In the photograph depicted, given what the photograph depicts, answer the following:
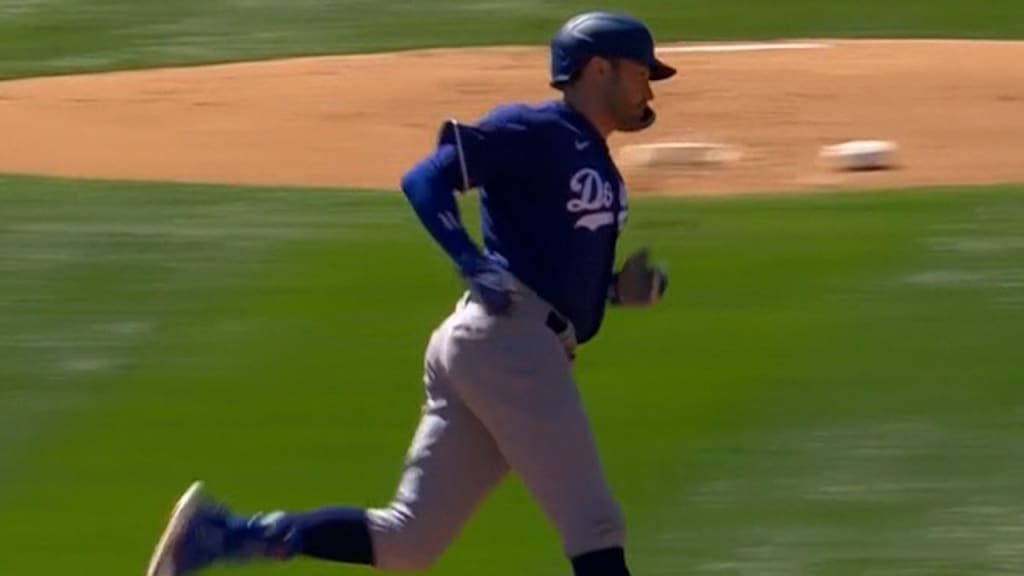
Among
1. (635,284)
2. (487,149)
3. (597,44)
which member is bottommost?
(635,284)

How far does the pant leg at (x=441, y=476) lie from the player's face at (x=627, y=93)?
0.65 m

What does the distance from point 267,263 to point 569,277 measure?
480 centimetres

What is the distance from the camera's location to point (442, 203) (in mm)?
6055

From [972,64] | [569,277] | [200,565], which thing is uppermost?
[972,64]

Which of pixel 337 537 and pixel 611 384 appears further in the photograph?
pixel 611 384

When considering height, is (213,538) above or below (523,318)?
below

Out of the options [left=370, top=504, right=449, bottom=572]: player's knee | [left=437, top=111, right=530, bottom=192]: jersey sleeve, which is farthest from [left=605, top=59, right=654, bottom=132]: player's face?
[left=370, top=504, right=449, bottom=572]: player's knee

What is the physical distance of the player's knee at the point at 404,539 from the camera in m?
6.30

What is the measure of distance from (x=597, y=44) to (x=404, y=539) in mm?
1254

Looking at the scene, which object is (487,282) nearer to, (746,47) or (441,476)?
(441,476)

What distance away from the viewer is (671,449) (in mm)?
8078

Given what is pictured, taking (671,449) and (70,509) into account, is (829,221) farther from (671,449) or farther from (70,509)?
(70,509)

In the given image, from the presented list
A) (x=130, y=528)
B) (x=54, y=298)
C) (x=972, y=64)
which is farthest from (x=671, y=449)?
(x=972, y=64)

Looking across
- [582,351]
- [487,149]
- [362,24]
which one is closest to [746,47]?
[362,24]
